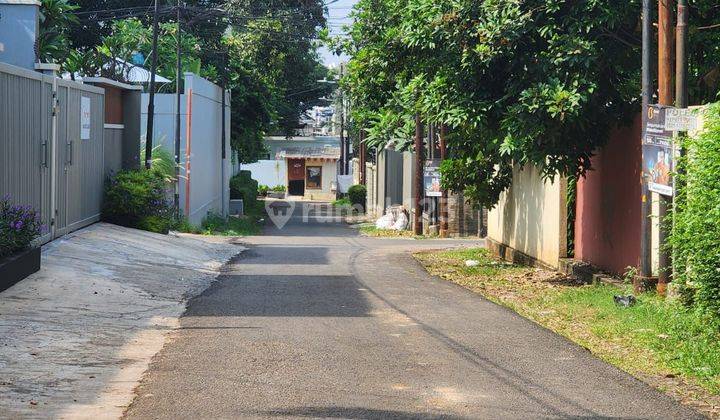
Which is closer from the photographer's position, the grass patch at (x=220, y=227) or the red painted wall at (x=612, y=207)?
the red painted wall at (x=612, y=207)

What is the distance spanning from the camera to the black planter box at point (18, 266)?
10.9m

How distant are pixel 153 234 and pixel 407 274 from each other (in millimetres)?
5320

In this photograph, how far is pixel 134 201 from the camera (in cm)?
1947

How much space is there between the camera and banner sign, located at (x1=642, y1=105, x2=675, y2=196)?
12.2m

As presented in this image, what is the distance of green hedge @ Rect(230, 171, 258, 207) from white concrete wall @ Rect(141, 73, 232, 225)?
11.8m

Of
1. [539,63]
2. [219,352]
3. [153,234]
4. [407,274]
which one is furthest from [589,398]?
[153,234]

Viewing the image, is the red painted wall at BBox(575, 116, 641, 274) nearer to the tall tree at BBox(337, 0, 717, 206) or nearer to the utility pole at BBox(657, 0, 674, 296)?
the tall tree at BBox(337, 0, 717, 206)

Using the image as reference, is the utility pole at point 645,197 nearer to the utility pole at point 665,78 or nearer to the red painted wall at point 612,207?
the utility pole at point 665,78

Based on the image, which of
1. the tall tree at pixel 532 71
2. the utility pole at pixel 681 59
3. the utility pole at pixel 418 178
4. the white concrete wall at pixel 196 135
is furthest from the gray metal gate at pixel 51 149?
the utility pole at pixel 418 178

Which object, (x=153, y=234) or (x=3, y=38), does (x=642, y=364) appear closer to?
(x=153, y=234)

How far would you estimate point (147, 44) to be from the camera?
4128cm

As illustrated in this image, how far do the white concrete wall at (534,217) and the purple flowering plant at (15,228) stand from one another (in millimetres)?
8791

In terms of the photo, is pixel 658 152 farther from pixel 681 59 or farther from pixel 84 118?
pixel 84 118

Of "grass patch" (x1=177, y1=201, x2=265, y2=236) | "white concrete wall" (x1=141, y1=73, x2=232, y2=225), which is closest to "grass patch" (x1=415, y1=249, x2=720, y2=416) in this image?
"grass patch" (x1=177, y1=201, x2=265, y2=236)
